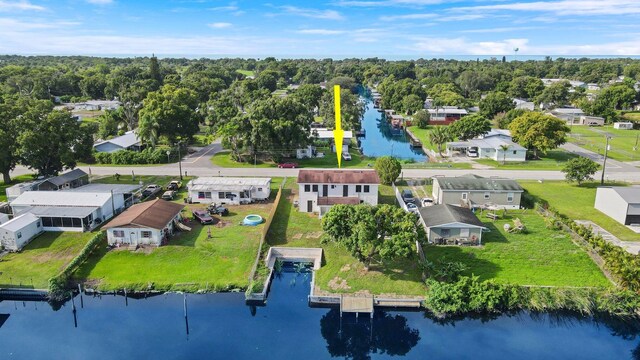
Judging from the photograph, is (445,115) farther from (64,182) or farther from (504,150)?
(64,182)

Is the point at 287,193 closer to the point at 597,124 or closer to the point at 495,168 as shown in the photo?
the point at 495,168

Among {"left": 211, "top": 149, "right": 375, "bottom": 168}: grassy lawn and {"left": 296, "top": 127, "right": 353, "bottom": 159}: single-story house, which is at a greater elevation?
{"left": 296, "top": 127, "right": 353, "bottom": 159}: single-story house

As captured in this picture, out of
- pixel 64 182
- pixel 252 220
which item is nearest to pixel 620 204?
pixel 252 220

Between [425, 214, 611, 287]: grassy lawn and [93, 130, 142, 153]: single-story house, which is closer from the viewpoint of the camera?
[425, 214, 611, 287]: grassy lawn

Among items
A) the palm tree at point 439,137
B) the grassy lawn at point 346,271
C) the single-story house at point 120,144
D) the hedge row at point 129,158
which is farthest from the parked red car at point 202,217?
the palm tree at point 439,137

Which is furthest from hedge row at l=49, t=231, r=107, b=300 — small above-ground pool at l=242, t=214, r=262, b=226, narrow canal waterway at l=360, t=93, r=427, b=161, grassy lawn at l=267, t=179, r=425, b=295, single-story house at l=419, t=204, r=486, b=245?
narrow canal waterway at l=360, t=93, r=427, b=161

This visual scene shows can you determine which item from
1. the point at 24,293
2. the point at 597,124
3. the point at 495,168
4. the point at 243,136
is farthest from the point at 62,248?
the point at 597,124

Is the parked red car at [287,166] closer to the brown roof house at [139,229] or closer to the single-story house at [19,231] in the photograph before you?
the brown roof house at [139,229]

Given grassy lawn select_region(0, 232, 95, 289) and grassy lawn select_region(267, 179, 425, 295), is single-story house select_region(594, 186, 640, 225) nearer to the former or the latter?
grassy lawn select_region(267, 179, 425, 295)
